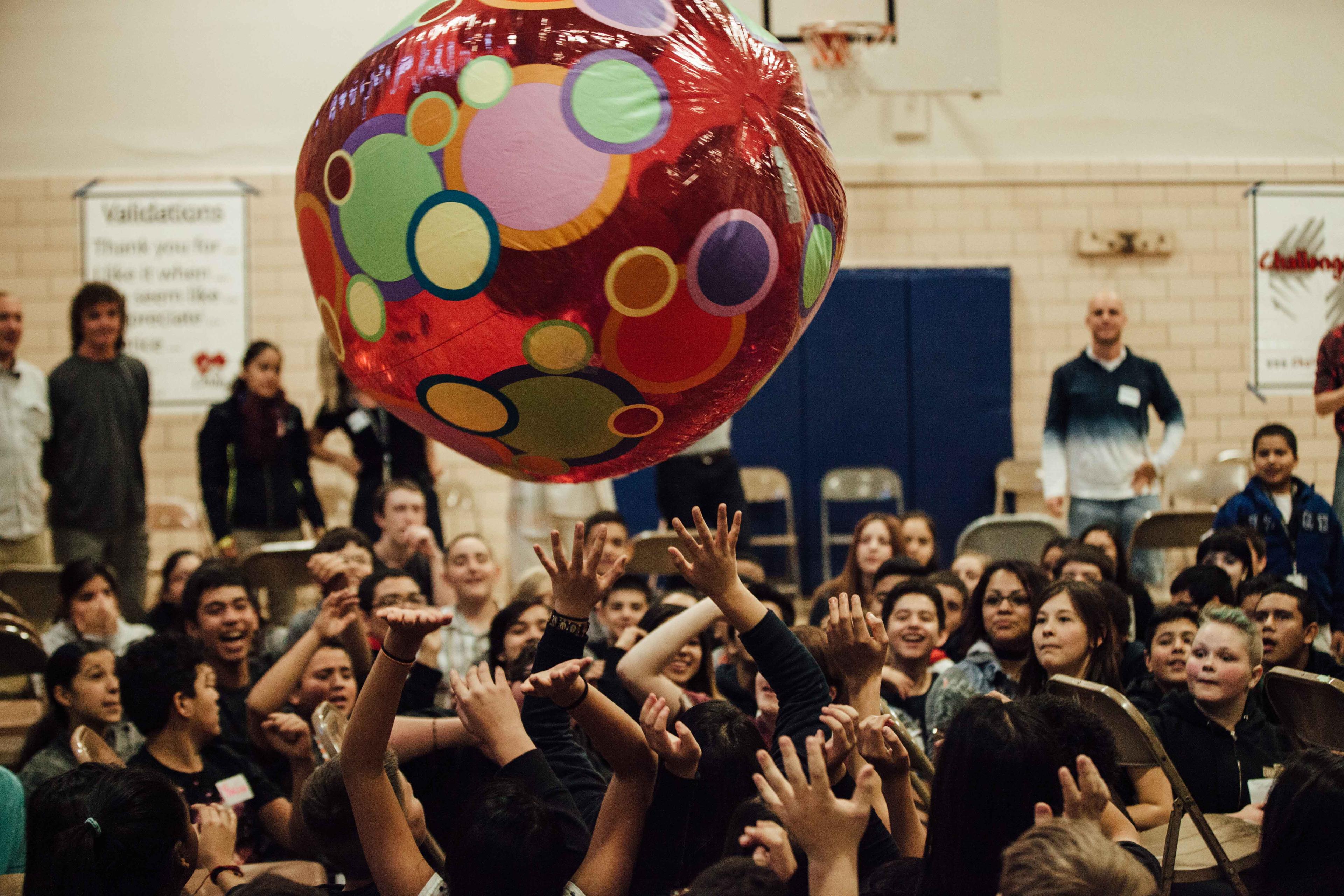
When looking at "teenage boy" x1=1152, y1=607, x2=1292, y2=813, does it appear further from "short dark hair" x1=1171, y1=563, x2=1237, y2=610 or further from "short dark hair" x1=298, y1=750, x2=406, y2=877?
"short dark hair" x1=298, y1=750, x2=406, y2=877

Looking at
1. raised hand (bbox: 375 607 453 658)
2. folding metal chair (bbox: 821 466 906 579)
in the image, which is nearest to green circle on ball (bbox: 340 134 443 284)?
raised hand (bbox: 375 607 453 658)

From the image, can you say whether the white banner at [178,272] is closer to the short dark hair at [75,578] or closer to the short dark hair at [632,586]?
the short dark hair at [75,578]

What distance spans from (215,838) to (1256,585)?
2991mm

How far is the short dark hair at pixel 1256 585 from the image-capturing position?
369 centimetres

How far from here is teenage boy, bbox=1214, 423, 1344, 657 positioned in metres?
4.52

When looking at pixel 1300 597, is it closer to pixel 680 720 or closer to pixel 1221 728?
pixel 1221 728

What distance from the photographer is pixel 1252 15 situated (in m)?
8.63

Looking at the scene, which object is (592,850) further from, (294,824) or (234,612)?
(234,612)

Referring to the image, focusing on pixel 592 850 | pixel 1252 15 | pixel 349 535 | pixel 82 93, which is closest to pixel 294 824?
pixel 592 850

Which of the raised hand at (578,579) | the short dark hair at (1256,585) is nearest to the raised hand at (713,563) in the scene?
the raised hand at (578,579)

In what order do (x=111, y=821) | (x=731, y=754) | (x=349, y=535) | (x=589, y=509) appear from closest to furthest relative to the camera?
1. (x=111, y=821)
2. (x=731, y=754)
3. (x=349, y=535)
4. (x=589, y=509)

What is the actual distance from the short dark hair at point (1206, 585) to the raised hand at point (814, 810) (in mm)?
2568

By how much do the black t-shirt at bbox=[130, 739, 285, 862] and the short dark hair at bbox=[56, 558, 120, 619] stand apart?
4.98ft

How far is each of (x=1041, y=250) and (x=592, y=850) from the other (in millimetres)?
7373
